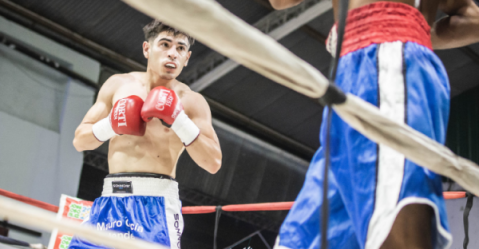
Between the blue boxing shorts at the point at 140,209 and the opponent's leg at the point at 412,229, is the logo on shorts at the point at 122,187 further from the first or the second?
the opponent's leg at the point at 412,229

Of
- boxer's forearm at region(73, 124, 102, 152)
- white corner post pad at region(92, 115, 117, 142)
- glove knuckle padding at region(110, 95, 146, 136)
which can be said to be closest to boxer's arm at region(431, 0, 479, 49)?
glove knuckle padding at region(110, 95, 146, 136)

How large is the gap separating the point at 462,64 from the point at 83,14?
5286mm

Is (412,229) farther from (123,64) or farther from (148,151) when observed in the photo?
(123,64)

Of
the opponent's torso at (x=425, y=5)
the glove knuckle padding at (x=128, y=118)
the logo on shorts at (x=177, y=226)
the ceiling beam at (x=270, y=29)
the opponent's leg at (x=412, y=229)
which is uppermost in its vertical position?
the glove knuckle padding at (x=128, y=118)

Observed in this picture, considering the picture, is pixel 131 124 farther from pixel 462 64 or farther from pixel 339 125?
pixel 462 64

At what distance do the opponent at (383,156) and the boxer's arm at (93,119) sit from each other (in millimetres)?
1111

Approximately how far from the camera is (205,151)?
1.71 m

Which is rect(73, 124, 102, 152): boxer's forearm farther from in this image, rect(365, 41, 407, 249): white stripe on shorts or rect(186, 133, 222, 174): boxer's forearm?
rect(365, 41, 407, 249): white stripe on shorts

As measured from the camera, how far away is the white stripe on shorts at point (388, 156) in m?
0.74

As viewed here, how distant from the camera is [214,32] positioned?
541 millimetres

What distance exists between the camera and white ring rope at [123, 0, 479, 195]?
518 millimetres

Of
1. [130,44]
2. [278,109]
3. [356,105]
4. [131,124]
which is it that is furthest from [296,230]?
[278,109]

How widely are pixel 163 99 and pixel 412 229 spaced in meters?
1.07

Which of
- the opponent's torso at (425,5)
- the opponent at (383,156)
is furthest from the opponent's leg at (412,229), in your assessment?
the opponent's torso at (425,5)
